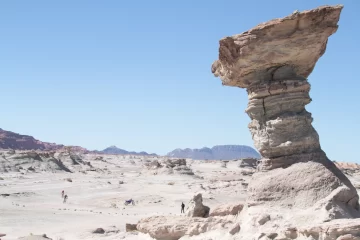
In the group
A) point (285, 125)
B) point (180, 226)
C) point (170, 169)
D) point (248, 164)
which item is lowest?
point (180, 226)

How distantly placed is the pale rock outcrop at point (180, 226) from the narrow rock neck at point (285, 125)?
5.62ft

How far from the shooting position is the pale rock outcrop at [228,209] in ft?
37.4

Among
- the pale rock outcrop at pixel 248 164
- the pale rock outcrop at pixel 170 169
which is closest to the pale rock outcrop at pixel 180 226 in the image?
the pale rock outcrop at pixel 170 169

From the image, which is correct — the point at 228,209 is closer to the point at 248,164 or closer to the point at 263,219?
the point at 263,219

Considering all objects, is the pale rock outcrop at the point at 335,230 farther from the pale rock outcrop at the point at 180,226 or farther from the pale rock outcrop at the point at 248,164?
the pale rock outcrop at the point at 248,164

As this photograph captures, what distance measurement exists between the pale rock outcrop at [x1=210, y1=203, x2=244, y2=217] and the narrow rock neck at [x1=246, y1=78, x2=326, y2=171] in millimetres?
1843

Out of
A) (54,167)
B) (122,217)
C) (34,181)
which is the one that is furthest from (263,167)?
(54,167)

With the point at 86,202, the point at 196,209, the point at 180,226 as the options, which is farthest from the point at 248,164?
Answer: the point at 180,226

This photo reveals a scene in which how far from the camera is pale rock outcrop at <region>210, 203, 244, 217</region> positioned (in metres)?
11.4

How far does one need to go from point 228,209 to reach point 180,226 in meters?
1.73

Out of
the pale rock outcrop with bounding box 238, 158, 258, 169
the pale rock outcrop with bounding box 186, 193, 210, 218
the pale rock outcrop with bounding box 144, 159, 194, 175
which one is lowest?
the pale rock outcrop with bounding box 186, 193, 210, 218

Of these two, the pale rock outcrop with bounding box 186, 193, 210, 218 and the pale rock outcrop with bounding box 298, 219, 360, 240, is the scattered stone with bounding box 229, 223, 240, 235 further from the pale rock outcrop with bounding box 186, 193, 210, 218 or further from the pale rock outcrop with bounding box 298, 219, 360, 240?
the pale rock outcrop with bounding box 186, 193, 210, 218

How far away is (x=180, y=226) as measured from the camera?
408 inches

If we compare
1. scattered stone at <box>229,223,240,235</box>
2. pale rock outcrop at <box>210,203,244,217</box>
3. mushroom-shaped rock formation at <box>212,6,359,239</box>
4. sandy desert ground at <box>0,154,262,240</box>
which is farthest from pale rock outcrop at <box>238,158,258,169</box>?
scattered stone at <box>229,223,240,235</box>
